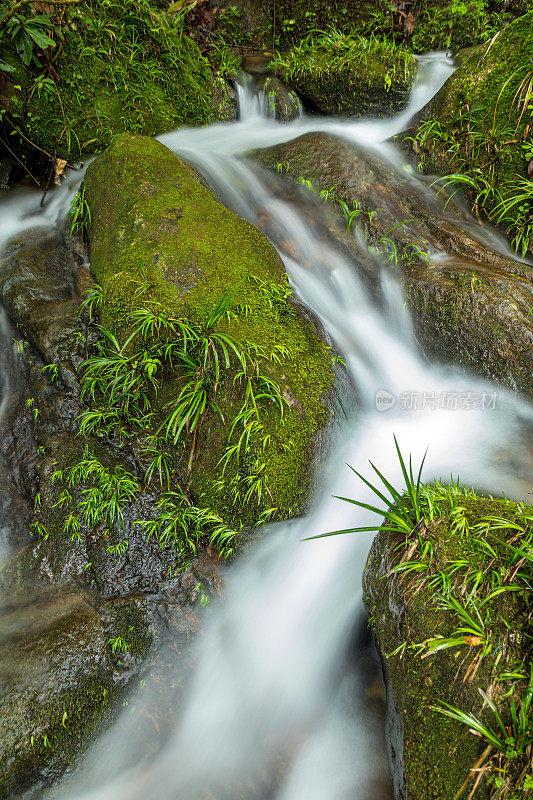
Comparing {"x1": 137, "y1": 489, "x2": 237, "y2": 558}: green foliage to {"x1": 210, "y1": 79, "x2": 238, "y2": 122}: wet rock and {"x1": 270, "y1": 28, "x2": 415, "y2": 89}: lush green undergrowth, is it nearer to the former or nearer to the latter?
{"x1": 210, "y1": 79, "x2": 238, "y2": 122}: wet rock

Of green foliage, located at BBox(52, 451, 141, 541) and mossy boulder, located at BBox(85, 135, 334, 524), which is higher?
mossy boulder, located at BBox(85, 135, 334, 524)

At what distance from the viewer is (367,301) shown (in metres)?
4.12

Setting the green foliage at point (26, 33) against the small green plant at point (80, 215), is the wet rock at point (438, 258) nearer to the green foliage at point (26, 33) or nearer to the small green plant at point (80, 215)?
the small green plant at point (80, 215)

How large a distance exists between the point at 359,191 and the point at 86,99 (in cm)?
337

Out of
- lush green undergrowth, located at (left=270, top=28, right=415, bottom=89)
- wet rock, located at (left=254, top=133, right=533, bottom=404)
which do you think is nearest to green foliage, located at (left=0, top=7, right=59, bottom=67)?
wet rock, located at (left=254, top=133, right=533, bottom=404)

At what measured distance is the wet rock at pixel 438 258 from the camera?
3482 millimetres

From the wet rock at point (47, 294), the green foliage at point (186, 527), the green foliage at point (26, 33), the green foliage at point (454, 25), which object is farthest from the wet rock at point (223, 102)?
the green foliage at point (186, 527)

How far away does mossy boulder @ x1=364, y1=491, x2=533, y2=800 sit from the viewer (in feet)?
5.31

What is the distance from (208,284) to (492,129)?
3.29m

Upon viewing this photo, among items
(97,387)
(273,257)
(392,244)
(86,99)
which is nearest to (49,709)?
(97,387)

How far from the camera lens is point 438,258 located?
4.05m

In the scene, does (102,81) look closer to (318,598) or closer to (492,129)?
(492,129)

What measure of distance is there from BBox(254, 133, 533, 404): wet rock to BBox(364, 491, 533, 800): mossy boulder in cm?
175

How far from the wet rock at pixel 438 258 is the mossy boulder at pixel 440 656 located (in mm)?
1745
